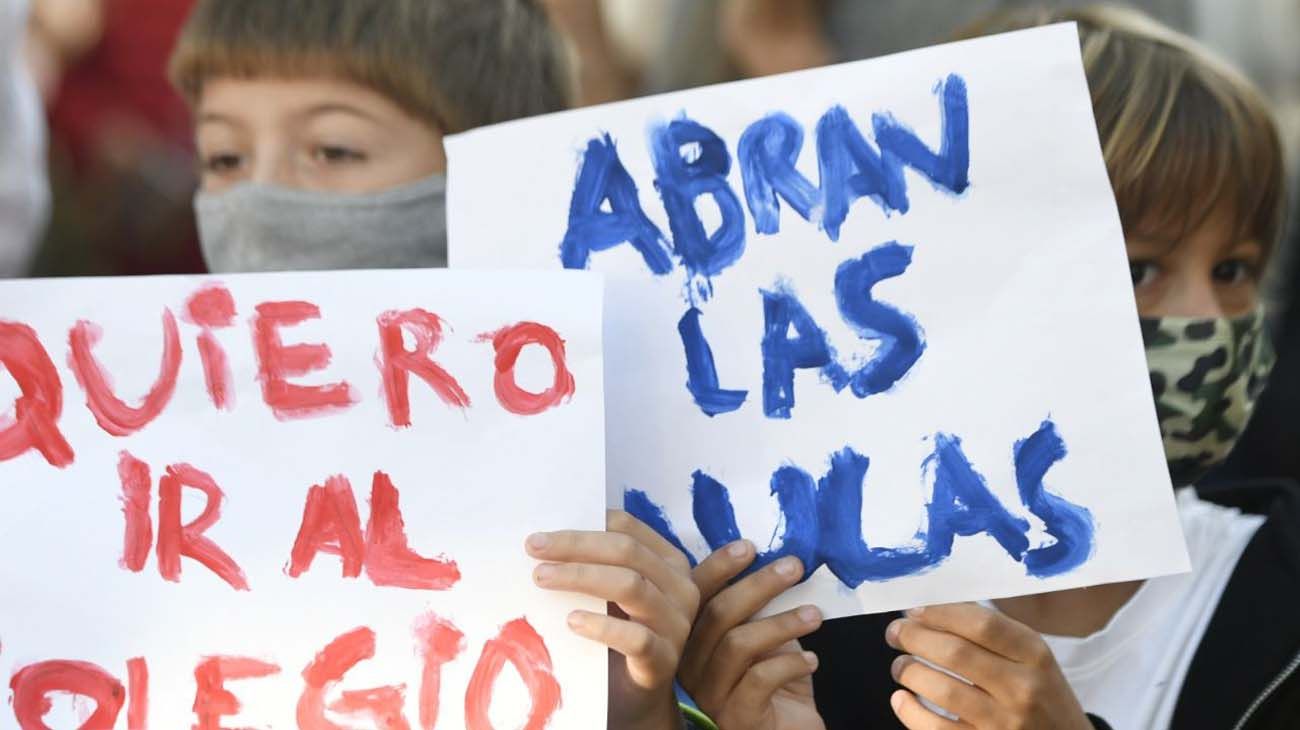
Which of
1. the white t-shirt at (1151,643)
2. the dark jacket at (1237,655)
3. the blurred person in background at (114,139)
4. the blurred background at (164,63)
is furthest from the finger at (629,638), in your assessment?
the blurred person in background at (114,139)

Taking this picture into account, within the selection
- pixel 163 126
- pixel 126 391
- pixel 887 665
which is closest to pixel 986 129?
pixel 887 665

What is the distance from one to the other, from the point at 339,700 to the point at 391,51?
0.89 meters

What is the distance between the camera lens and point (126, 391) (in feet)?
4.34

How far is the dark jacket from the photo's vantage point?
1.55 m

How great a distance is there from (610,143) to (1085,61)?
2.13 ft

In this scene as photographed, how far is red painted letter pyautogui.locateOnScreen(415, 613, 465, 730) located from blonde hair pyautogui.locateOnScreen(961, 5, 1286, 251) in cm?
89

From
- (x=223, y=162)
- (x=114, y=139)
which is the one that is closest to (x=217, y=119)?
(x=223, y=162)

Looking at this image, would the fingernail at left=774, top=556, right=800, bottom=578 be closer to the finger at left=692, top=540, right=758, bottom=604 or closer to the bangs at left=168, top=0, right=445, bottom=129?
the finger at left=692, top=540, right=758, bottom=604

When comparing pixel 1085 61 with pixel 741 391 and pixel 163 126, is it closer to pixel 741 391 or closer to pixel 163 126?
pixel 741 391

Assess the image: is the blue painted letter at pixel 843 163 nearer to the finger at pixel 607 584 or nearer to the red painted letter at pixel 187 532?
the finger at pixel 607 584

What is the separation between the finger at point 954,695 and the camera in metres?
1.37

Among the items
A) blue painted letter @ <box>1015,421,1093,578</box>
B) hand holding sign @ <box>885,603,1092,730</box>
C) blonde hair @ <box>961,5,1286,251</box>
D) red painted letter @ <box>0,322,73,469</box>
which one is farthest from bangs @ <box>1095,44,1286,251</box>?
red painted letter @ <box>0,322,73,469</box>

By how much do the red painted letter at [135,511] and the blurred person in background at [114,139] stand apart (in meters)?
1.89

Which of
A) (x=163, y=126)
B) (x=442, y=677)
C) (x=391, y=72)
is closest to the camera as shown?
(x=442, y=677)
